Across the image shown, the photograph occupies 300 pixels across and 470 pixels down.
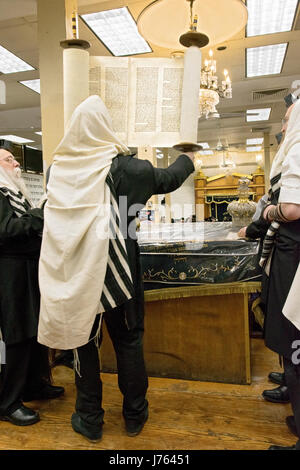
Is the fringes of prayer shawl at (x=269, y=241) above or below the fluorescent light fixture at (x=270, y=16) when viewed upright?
below

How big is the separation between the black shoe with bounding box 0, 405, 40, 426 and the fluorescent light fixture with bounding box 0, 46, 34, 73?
453 centimetres

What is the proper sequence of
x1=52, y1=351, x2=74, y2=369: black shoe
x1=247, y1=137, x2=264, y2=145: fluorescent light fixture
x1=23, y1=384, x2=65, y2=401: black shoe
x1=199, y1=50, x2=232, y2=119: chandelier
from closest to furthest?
x1=23, y1=384, x2=65, y2=401: black shoe < x1=52, y1=351, x2=74, y2=369: black shoe < x1=199, y1=50, x2=232, y2=119: chandelier < x1=247, y1=137, x2=264, y2=145: fluorescent light fixture

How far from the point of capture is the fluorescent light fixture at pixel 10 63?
4.64m

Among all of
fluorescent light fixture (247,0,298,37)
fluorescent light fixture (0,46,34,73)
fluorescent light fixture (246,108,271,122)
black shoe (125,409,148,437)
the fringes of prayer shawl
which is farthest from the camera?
fluorescent light fixture (246,108,271,122)

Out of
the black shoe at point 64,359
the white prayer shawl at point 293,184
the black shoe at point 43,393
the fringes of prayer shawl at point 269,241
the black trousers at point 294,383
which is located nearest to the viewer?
the white prayer shawl at point 293,184

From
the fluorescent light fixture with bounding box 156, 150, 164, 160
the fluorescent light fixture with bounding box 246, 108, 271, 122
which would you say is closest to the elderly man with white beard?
the fluorescent light fixture with bounding box 246, 108, 271, 122

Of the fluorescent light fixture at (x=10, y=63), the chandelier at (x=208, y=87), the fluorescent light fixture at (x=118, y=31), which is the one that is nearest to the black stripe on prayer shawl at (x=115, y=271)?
the fluorescent light fixture at (x=118, y=31)

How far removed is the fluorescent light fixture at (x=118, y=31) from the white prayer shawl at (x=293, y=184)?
3084 mm

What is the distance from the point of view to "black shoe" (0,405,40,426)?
171 centimetres

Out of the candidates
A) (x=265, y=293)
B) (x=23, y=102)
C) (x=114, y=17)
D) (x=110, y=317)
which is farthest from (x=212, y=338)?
(x=23, y=102)

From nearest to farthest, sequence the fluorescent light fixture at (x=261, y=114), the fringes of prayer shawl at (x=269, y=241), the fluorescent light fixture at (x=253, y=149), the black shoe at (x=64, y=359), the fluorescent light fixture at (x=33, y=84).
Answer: the fringes of prayer shawl at (x=269, y=241)
the black shoe at (x=64, y=359)
the fluorescent light fixture at (x=33, y=84)
the fluorescent light fixture at (x=261, y=114)
the fluorescent light fixture at (x=253, y=149)

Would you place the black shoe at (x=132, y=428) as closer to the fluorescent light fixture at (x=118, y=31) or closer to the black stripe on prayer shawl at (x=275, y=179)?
the black stripe on prayer shawl at (x=275, y=179)

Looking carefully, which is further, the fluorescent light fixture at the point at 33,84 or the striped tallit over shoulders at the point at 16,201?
the fluorescent light fixture at the point at 33,84

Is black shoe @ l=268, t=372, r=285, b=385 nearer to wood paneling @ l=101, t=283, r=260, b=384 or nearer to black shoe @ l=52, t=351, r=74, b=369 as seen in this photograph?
wood paneling @ l=101, t=283, r=260, b=384
